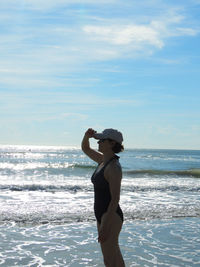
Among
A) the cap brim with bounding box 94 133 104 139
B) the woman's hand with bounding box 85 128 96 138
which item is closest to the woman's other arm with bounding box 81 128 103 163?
the woman's hand with bounding box 85 128 96 138

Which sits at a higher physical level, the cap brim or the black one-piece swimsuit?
the cap brim

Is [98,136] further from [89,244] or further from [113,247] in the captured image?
[89,244]

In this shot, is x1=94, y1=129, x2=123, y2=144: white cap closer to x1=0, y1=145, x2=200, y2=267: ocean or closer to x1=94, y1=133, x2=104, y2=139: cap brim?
x1=94, y1=133, x2=104, y2=139: cap brim

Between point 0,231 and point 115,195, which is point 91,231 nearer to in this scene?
point 0,231

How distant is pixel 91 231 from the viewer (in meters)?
8.90

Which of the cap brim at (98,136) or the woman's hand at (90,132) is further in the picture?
the woman's hand at (90,132)

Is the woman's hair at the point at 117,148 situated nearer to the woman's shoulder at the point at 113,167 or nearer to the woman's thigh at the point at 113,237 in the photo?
the woman's shoulder at the point at 113,167

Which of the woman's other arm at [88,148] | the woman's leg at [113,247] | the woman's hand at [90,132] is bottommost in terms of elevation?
the woman's leg at [113,247]

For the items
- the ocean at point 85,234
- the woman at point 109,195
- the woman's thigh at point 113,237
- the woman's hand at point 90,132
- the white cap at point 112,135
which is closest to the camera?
the woman at point 109,195

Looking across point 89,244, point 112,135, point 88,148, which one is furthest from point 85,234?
point 112,135

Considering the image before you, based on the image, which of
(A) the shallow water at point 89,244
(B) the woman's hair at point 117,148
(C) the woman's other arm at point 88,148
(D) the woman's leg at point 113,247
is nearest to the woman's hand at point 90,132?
(C) the woman's other arm at point 88,148

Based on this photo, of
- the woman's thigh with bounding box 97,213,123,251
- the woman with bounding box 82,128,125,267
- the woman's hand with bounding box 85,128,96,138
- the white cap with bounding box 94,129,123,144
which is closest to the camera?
the woman with bounding box 82,128,125,267

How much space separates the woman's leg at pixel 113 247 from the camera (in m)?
4.11

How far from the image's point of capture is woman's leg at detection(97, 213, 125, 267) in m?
4.11
